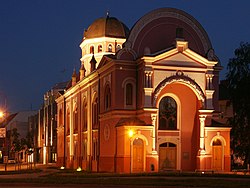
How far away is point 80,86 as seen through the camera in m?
66.8

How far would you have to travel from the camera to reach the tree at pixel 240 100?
5897 cm

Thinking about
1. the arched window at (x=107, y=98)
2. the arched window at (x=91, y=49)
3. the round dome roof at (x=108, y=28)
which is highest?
the round dome roof at (x=108, y=28)

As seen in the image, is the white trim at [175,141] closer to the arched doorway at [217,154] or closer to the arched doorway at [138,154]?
the arched doorway at [138,154]

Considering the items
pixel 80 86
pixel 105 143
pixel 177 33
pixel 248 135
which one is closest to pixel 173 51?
pixel 177 33

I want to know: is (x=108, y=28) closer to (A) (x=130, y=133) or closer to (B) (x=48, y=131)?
(A) (x=130, y=133)

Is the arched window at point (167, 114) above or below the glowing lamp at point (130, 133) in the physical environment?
above

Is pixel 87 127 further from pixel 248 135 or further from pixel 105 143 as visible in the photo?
pixel 248 135

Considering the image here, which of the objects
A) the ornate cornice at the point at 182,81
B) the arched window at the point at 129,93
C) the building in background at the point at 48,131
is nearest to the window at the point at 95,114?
→ the arched window at the point at 129,93

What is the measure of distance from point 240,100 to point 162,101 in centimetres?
1151

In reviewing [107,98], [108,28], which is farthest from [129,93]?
[108,28]

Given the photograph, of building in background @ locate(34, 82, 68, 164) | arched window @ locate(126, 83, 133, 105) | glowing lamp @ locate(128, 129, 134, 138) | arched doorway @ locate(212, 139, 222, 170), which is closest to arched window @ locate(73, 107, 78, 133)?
building in background @ locate(34, 82, 68, 164)

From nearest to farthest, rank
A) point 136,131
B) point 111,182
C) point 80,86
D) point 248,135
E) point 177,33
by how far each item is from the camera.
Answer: point 111,182
point 136,131
point 177,33
point 248,135
point 80,86

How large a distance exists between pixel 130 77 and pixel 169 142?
7152 millimetres

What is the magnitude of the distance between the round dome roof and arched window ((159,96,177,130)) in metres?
18.8
